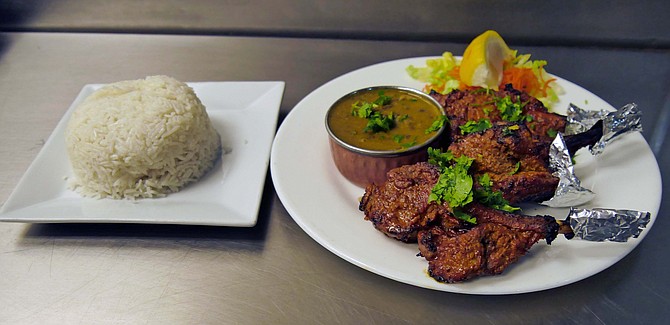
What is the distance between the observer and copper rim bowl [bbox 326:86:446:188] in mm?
2176

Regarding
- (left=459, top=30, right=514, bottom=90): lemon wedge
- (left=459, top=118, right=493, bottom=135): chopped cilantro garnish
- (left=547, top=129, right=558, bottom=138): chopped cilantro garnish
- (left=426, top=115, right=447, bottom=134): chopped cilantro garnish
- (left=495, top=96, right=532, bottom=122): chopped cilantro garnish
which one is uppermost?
(left=459, top=30, right=514, bottom=90): lemon wedge

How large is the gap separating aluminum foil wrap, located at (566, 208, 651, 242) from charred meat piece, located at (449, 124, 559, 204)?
0.29 metres

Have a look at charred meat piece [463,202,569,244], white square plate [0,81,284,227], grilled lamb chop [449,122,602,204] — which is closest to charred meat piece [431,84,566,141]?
grilled lamb chop [449,122,602,204]

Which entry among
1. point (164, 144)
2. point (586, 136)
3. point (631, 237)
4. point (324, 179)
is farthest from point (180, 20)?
point (631, 237)

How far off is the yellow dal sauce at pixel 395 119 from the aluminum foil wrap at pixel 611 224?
0.73 metres

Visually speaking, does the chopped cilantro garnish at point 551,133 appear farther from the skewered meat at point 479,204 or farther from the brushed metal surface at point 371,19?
the brushed metal surface at point 371,19

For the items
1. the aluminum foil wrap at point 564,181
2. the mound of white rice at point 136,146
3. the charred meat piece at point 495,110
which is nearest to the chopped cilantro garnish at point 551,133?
the charred meat piece at point 495,110

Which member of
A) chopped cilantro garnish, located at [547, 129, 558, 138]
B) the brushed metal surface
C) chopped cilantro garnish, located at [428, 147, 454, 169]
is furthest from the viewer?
the brushed metal surface

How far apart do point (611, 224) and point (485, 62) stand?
4.16ft

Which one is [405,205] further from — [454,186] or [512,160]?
[512,160]

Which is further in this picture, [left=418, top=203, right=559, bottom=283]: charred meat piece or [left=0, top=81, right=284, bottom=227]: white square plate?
[left=0, top=81, right=284, bottom=227]: white square plate

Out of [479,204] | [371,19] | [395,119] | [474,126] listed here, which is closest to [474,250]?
[479,204]

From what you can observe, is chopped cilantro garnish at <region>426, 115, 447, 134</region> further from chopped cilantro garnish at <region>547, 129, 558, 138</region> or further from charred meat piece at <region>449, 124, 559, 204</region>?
chopped cilantro garnish at <region>547, 129, 558, 138</region>

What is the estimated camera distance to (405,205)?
6.29 feet
